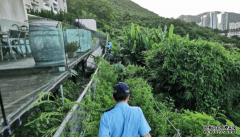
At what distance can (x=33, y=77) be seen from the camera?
2633mm

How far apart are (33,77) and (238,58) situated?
7.17 metres

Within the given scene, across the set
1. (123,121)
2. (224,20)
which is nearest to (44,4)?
(123,121)

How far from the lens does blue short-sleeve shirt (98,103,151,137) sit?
1.84 m

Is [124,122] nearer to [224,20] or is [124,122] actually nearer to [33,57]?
[33,57]

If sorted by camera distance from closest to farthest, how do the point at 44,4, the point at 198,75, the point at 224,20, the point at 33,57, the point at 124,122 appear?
1. the point at 124,122
2. the point at 33,57
3. the point at 198,75
4. the point at 44,4
5. the point at 224,20

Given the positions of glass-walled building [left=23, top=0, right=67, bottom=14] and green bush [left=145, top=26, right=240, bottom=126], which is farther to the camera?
glass-walled building [left=23, top=0, right=67, bottom=14]

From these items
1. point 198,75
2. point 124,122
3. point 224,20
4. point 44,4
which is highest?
point 224,20

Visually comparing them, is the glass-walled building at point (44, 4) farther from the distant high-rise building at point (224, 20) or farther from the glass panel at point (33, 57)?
the distant high-rise building at point (224, 20)

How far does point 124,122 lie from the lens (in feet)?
6.10

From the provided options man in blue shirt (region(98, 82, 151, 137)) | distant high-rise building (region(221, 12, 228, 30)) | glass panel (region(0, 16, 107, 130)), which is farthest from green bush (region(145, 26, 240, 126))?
distant high-rise building (region(221, 12, 228, 30))

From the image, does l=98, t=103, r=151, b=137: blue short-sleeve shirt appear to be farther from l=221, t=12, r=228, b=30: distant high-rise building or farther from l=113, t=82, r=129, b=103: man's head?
l=221, t=12, r=228, b=30: distant high-rise building

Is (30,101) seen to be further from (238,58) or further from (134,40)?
(134,40)

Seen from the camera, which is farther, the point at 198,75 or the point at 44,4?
the point at 44,4

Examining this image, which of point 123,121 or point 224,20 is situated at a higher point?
point 224,20
